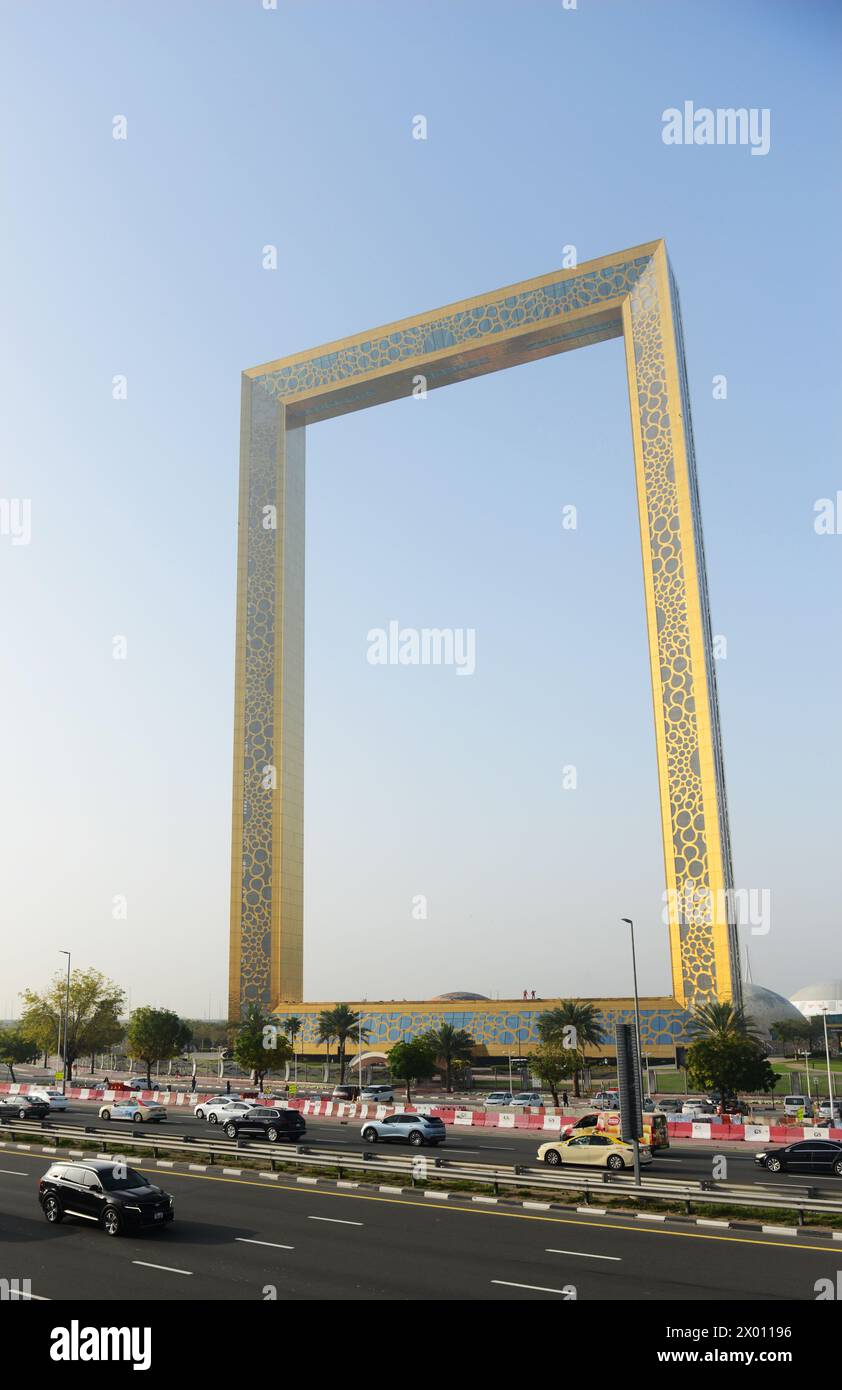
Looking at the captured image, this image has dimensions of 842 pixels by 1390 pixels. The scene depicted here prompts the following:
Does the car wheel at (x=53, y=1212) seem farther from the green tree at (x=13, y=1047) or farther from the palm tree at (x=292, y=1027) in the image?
the green tree at (x=13, y=1047)

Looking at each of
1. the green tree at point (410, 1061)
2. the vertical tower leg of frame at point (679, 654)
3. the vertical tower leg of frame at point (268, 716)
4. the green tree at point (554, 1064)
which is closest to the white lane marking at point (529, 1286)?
the green tree at point (554, 1064)

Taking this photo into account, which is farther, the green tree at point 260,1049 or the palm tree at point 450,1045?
the palm tree at point 450,1045

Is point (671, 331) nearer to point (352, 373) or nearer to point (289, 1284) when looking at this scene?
point (352, 373)

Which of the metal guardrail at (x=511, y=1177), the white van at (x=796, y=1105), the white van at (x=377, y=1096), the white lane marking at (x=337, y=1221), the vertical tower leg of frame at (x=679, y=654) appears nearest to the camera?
the white lane marking at (x=337, y=1221)

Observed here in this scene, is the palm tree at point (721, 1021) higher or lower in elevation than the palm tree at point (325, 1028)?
higher

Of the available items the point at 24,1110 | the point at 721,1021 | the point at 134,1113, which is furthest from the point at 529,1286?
the point at 721,1021
